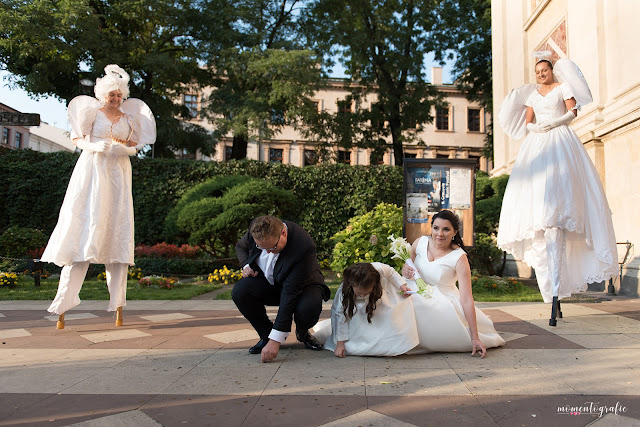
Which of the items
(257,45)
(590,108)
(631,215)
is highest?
(257,45)

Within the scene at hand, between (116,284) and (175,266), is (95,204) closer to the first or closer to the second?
(116,284)

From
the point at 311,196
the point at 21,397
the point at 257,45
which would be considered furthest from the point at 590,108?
the point at 257,45

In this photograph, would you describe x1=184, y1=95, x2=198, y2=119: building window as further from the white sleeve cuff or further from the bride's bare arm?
the bride's bare arm

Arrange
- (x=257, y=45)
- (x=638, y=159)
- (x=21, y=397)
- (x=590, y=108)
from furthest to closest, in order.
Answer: (x=257, y=45)
(x=590, y=108)
(x=638, y=159)
(x=21, y=397)

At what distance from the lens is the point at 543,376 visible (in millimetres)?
2938

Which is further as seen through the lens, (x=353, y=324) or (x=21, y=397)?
(x=353, y=324)

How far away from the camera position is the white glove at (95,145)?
4761 mm

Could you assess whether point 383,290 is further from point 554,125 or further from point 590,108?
point 590,108

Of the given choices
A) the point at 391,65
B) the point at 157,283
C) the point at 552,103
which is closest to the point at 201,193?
the point at 157,283

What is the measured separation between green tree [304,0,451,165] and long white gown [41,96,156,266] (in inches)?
728

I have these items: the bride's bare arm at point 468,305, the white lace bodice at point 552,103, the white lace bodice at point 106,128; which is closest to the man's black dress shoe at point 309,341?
the bride's bare arm at point 468,305

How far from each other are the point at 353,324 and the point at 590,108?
8635 mm

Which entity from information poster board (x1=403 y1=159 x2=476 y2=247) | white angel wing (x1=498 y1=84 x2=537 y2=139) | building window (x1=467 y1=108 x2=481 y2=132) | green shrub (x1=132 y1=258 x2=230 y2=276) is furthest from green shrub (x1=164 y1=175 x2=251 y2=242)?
building window (x1=467 y1=108 x2=481 y2=132)

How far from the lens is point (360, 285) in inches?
139
